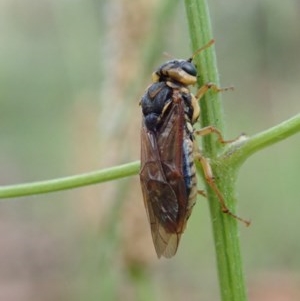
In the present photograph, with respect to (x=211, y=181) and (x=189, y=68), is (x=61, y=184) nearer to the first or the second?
(x=211, y=181)

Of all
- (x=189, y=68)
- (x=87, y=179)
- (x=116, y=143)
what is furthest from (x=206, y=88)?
(x=116, y=143)

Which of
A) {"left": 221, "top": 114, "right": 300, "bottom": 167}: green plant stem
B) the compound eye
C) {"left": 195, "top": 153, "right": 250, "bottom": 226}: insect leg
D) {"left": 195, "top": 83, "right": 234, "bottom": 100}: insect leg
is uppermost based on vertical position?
the compound eye

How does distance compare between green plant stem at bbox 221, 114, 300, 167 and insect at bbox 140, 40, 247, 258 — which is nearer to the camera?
green plant stem at bbox 221, 114, 300, 167

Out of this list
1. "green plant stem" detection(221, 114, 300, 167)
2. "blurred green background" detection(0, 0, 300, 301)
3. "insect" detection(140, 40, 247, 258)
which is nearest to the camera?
"green plant stem" detection(221, 114, 300, 167)

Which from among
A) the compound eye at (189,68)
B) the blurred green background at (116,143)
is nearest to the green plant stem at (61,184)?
the compound eye at (189,68)

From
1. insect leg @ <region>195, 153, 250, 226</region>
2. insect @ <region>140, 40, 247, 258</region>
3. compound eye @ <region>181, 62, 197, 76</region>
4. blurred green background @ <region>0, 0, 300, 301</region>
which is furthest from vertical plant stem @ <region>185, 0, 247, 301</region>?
blurred green background @ <region>0, 0, 300, 301</region>

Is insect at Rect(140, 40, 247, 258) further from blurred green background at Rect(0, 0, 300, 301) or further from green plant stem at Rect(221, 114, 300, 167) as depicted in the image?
blurred green background at Rect(0, 0, 300, 301)

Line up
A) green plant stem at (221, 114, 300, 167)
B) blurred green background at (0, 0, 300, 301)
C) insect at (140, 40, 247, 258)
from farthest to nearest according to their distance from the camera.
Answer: blurred green background at (0, 0, 300, 301)
insect at (140, 40, 247, 258)
green plant stem at (221, 114, 300, 167)

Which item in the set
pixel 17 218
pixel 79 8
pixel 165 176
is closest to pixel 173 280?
pixel 79 8
